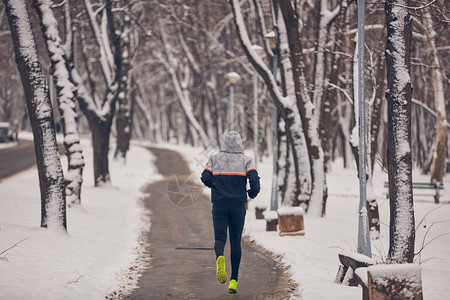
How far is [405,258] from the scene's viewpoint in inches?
374

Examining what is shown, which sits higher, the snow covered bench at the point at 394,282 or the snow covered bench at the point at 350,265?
the snow covered bench at the point at 394,282

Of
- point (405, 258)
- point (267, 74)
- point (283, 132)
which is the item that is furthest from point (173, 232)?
point (405, 258)

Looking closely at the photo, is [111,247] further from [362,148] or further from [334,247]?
[362,148]

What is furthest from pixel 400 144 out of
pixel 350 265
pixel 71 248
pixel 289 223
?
pixel 71 248

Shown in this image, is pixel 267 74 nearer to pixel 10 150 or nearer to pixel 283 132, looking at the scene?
pixel 283 132

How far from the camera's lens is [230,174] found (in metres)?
8.38

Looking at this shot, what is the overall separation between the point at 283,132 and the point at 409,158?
1072 centimetres

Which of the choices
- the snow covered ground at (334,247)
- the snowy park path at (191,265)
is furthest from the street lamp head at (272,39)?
the snowy park path at (191,265)

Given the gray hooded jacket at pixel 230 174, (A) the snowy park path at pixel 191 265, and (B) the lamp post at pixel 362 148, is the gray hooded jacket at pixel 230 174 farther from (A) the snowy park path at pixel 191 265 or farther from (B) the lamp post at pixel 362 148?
(B) the lamp post at pixel 362 148

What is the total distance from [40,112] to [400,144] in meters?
6.94

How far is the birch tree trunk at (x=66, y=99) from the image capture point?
53.2ft

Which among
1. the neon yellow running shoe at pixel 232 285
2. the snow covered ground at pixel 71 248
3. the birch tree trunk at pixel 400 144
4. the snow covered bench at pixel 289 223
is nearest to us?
the neon yellow running shoe at pixel 232 285

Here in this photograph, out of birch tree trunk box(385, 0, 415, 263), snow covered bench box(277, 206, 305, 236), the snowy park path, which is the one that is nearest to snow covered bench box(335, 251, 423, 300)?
the snowy park path

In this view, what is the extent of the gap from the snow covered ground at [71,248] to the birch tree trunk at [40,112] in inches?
20.2
